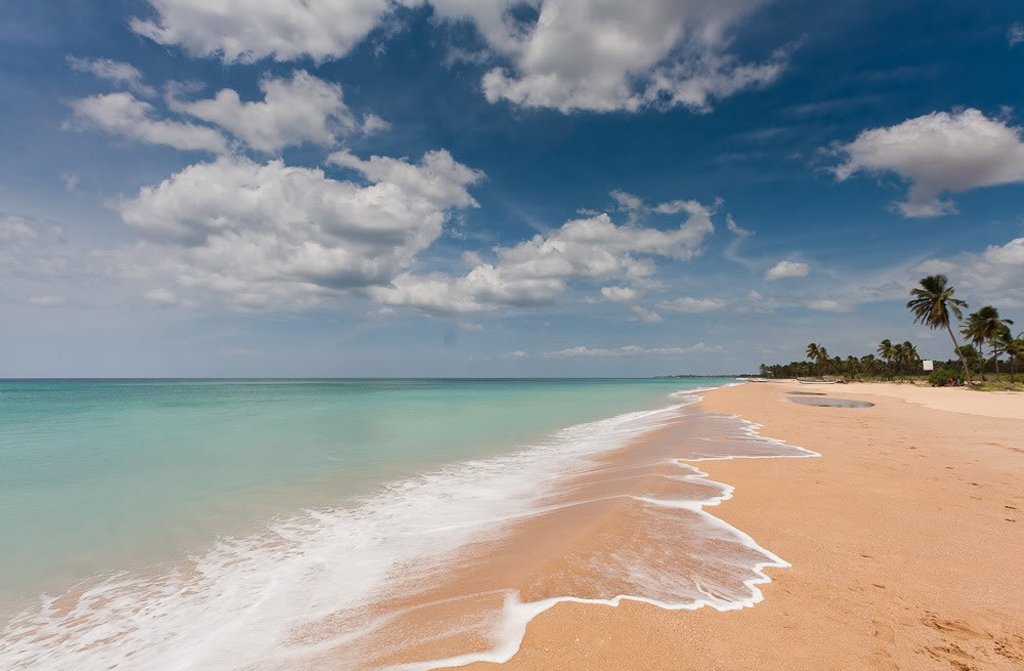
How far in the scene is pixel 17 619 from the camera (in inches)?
226

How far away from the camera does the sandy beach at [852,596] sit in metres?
3.77

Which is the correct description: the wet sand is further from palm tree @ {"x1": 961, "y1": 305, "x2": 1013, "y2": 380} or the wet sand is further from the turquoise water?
palm tree @ {"x1": 961, "y1": 305, "x2": 1013, "y2": 380}

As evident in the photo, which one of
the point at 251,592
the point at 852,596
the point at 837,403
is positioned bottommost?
the point at 837,403

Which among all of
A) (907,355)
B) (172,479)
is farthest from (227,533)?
(907,355)

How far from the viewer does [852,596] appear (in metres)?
4.73

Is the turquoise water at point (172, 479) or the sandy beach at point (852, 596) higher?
the sandy beach at point (852, 596)

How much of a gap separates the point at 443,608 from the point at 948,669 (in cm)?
433

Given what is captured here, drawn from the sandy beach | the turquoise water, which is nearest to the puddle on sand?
the turquoise water

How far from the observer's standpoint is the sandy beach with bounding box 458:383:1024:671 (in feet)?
12.4

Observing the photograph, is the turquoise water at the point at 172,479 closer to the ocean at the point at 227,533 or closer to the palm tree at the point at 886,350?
the ocean at the point at 227,533

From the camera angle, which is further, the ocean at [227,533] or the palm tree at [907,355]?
the palm tree at [907,355]

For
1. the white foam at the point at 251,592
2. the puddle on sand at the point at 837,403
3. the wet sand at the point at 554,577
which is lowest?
the puddle on sand at the point at 837,403

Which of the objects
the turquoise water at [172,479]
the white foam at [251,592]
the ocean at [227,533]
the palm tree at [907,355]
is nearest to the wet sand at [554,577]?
the ocean at [227,533]

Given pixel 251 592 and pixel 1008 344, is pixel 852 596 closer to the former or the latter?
pixel 251 592
